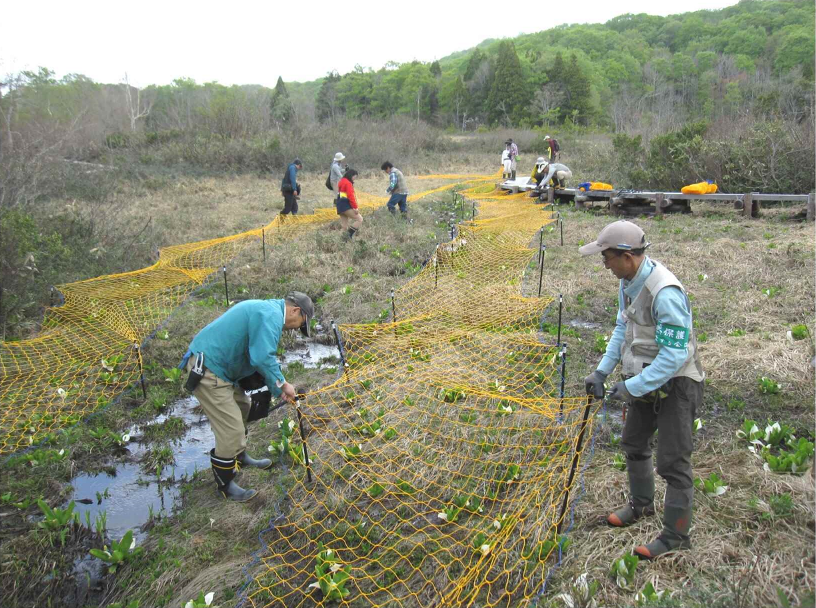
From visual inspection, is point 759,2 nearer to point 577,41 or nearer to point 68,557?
point 577,41

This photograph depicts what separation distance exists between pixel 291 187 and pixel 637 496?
30.9 ft

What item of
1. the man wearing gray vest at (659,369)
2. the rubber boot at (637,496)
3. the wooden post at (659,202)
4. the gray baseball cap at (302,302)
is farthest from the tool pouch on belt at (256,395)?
the wooden post at (659,202)

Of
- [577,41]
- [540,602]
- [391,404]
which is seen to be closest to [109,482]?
[391,404]

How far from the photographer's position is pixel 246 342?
344cm

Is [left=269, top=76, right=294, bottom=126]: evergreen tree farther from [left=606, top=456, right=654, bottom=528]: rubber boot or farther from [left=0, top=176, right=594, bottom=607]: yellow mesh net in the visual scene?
[left=606, top=456, right=654, bottom=528]: rubber boot

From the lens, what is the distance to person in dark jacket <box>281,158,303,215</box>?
10695 millimetres

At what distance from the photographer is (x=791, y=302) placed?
5.69 m

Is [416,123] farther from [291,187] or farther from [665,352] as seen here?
[665,352]

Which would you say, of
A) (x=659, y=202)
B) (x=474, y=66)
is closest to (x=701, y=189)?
(x=659, y=202)

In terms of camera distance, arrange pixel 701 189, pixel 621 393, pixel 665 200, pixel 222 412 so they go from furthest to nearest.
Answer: pixel 665 200, pixel 701 189, pixel 222 412, pixel 621 393

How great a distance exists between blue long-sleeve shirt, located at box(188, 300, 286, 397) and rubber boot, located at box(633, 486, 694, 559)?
2.16m

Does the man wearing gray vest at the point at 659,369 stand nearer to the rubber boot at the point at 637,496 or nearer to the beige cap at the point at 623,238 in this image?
the beige cap at the point at 623,238

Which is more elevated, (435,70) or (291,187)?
(435,70)

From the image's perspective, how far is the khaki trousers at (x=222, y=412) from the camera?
11.3ft
